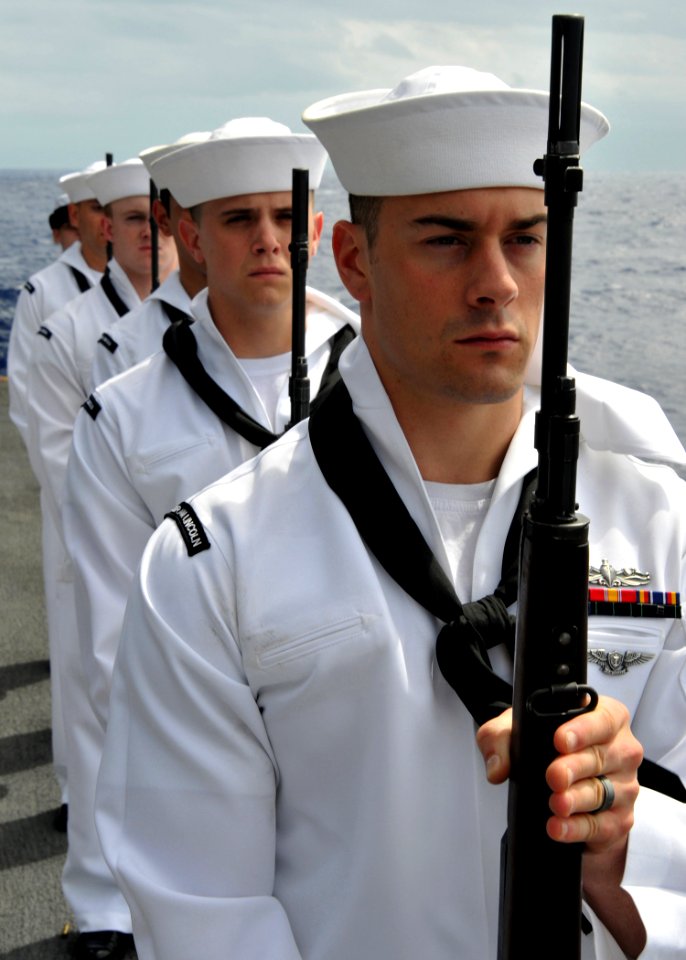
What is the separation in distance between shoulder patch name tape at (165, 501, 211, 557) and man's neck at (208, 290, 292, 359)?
4.89 ft

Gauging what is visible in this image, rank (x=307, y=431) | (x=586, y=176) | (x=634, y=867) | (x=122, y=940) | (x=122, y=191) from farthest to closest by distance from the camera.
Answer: (x=122, y=191) < (x=122, y=940) < (x=307, y=431) < (x=634, y=867) < (x=586, y=176)

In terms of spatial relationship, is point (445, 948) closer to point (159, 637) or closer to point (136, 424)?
point (159, 637)

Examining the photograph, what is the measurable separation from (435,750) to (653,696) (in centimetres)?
30

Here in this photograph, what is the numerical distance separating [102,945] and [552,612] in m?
2.62

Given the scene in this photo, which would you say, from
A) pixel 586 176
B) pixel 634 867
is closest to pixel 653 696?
pixel 634 867

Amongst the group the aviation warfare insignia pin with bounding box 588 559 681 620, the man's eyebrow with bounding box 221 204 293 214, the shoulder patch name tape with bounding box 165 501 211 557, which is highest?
the man's eyebrow with bounding box 221 204 293 214

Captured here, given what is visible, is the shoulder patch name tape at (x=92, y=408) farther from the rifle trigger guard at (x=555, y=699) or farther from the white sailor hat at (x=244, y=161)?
the rifle trigger guard at (x=555, y=699)

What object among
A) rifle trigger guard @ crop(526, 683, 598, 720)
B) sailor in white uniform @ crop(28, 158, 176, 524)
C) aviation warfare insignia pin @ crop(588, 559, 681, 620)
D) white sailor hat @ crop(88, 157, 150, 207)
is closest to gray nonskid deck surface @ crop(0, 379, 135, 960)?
sailor in white uniform @ crop(28, 158, 176, 524)

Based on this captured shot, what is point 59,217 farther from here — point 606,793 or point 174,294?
point 606,793

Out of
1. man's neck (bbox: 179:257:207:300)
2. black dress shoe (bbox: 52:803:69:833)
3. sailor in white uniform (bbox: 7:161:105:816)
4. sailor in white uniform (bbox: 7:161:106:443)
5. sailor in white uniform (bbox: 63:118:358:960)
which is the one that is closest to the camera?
sailor in white uniform (bbox: 63:118:358:960)

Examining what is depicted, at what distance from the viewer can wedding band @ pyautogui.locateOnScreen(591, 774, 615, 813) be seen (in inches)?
61.8

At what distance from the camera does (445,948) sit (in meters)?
1.89

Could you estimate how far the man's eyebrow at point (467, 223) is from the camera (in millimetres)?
1896

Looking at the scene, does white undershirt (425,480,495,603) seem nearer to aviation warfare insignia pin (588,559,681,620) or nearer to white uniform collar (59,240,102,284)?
aviation warfare insignia pin (588,559,681,620)
